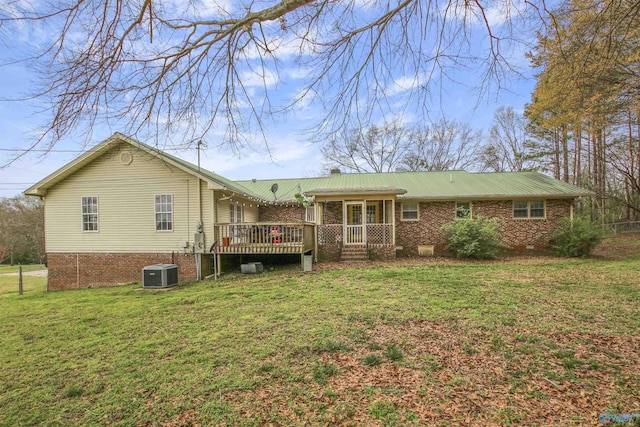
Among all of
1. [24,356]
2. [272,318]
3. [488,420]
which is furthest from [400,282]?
[24,356]

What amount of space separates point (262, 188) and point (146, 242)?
26.0ft

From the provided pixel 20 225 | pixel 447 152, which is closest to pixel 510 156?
pixel 447 152

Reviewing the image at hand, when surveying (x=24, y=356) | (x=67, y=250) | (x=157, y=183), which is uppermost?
(x=157, y=183)

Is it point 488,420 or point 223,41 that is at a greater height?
point 223,41

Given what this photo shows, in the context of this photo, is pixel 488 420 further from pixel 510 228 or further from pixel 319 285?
pixel 510 228

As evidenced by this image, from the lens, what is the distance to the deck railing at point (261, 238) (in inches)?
444

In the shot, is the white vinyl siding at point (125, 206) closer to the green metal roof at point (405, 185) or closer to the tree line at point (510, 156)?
the green metal roof at point (405, 185)

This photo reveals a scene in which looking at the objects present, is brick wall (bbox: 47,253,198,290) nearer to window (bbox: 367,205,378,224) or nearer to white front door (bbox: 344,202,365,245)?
white front door (bbox: 344,202,365,245)

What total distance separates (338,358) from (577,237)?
44.5 feet

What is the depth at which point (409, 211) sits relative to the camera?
49.2ft

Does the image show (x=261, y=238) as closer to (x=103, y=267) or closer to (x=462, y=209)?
(x=103, y=267)

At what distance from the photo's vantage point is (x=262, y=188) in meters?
18.5

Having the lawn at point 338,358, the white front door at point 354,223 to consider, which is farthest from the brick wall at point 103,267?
the white front door at point 354,223

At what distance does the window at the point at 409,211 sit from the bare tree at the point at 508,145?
16.3 m
